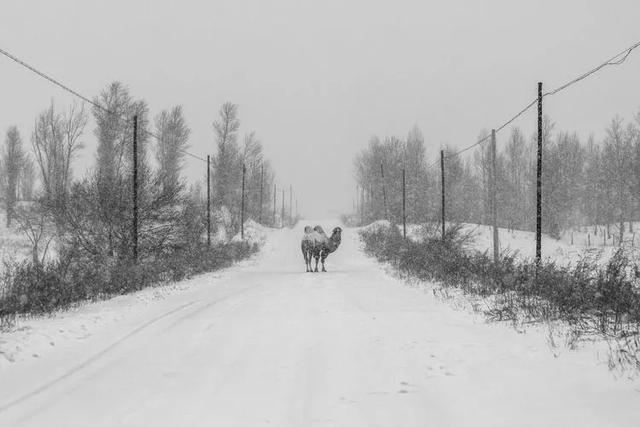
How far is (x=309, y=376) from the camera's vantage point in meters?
4.80

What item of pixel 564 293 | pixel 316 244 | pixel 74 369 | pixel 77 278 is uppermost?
pixel 316 244

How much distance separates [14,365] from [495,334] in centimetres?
579

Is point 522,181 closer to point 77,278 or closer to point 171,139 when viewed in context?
point 171,139

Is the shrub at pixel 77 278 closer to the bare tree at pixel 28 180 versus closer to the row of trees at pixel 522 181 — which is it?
the row of trees at pixel 522 181

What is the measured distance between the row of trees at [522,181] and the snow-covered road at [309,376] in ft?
136

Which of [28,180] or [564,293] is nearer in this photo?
[564,293]

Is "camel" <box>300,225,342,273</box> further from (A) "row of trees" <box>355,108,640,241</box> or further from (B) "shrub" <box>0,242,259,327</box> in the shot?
(A) "row of trees" <box>355,108,640,241</box>

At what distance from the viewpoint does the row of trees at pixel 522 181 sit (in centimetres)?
4719

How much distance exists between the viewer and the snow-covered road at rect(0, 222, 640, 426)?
3.79 m

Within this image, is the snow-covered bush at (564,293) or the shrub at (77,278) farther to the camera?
the shrub at (77,278)

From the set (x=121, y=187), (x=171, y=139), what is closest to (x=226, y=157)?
(x=171, y=139)

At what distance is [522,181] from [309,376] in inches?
2676

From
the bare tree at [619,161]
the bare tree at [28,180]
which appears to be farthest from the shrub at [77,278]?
the bare tree at [28,180]

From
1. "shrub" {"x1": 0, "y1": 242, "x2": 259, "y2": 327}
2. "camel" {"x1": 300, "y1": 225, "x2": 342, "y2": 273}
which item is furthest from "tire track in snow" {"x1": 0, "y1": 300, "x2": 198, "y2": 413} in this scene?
"camel" {"x1": 300, "y1": 225, "x2": 342, "y2": 273}
